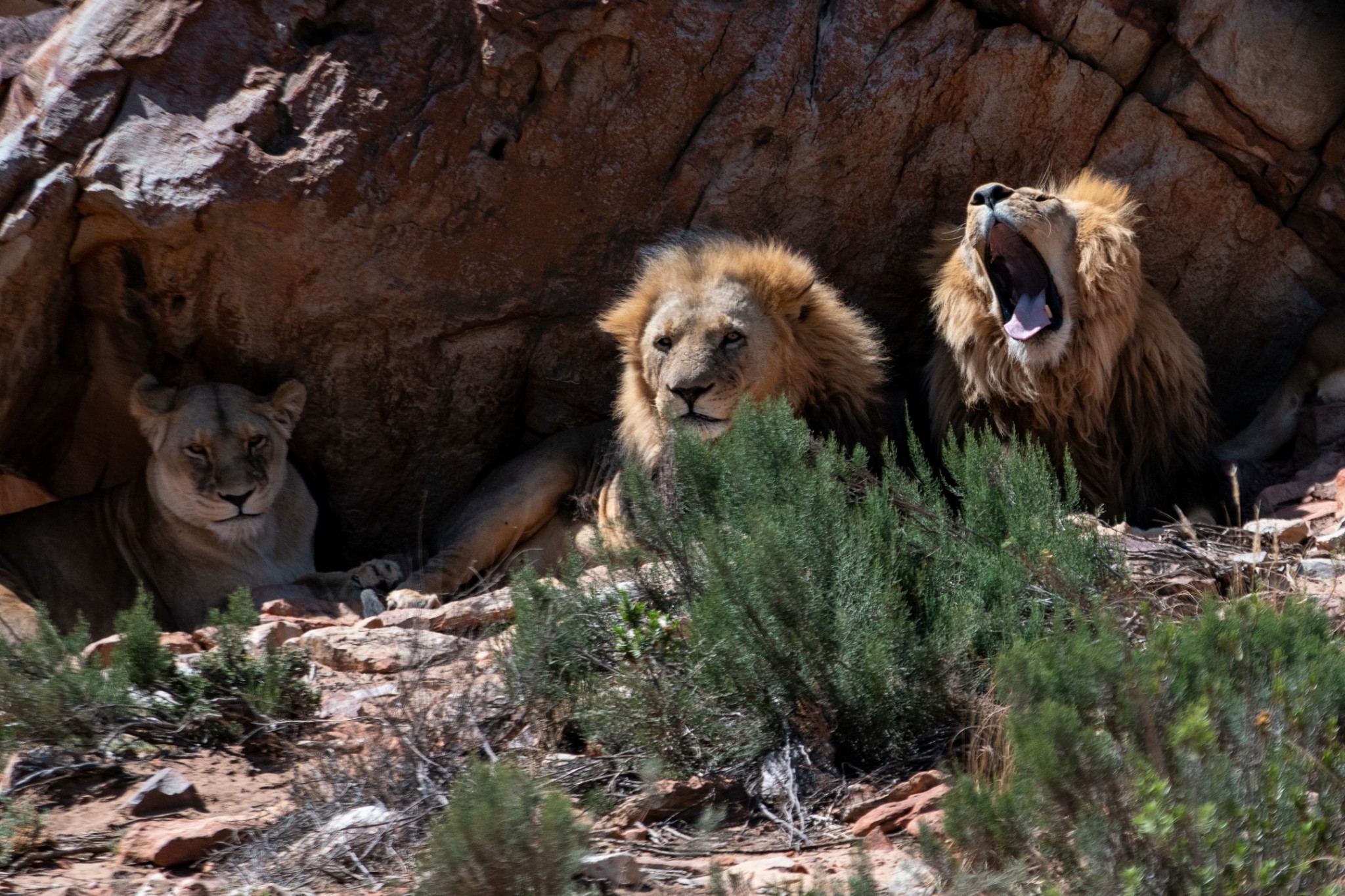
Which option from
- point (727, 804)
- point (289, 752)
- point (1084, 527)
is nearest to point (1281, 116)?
point (1084, 527)

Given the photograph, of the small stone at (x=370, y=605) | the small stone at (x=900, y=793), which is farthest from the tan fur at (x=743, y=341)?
the small stone at (x=900, y=793)

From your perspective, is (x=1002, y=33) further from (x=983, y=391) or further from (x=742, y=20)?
(x=983, y=391)

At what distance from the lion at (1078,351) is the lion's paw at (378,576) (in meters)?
2.67

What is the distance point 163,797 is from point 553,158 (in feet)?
11.7

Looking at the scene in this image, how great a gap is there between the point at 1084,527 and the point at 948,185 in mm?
2707

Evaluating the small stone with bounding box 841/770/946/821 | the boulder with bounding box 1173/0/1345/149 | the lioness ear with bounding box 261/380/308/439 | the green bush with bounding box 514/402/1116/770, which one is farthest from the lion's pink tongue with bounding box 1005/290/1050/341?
the lioness ear with bounding box 261/380/308/439

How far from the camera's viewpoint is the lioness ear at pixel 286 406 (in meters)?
6.47

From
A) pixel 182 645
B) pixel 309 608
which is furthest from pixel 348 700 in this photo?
pixel 309 608

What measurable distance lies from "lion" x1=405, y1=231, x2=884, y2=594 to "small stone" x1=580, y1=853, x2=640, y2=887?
7.41 ft

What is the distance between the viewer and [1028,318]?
551 cm

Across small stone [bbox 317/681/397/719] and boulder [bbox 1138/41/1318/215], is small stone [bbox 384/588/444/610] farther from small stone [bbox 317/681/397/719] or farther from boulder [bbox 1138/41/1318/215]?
boulder [bbox 1138/41/1318/215]

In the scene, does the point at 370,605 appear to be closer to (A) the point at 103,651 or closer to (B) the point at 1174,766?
(A) the point at 103,651

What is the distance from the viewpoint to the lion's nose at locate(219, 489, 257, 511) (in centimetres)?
651

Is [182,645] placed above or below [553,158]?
below
